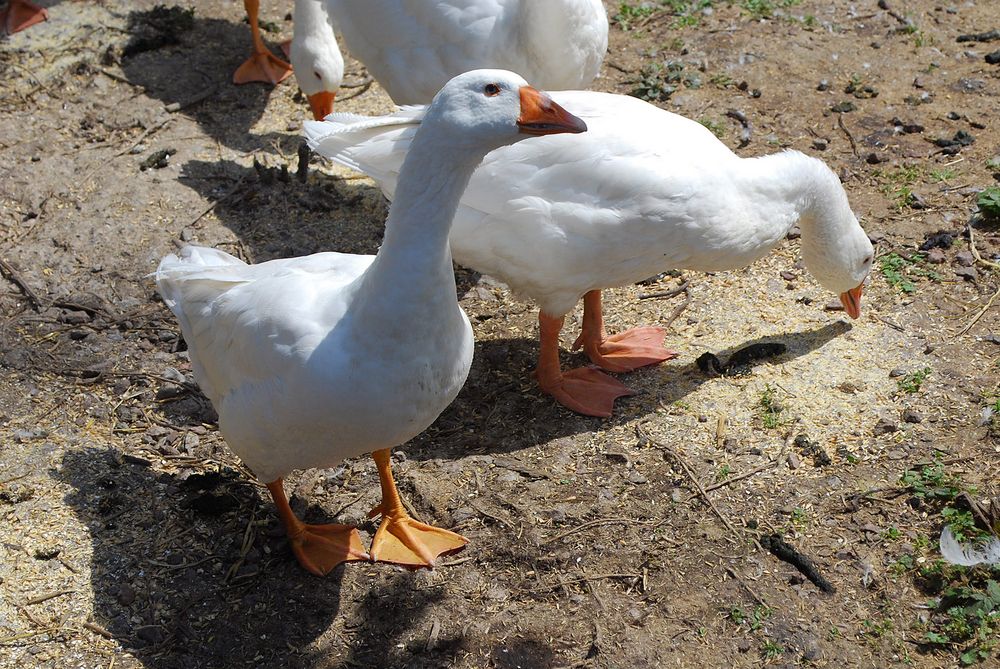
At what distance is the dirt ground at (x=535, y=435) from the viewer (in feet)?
13.5

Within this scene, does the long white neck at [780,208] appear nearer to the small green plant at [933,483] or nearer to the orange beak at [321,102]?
the small green plant at [933,483]

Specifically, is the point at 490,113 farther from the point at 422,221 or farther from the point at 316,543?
the point at 316,543

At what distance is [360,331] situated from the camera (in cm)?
353

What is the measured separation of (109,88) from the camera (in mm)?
7699

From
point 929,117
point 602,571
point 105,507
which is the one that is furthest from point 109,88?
point 929,117

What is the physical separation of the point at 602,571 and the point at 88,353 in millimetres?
3178

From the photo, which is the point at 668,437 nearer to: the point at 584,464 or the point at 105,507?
the point at 584,464

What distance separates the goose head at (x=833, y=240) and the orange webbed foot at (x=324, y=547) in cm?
295

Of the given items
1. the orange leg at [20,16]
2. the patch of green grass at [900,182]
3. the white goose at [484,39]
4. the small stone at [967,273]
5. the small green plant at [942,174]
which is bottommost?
the small stone at [967,273]

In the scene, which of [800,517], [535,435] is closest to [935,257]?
[800,517]

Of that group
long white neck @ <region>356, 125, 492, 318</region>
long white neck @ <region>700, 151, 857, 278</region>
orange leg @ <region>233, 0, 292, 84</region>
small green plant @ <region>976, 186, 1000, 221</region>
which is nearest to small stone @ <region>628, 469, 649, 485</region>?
long white neck @ <region>700, 151, 857, 278</region>

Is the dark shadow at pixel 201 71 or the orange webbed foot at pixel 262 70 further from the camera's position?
the orange webbed foot at pixel 262 70

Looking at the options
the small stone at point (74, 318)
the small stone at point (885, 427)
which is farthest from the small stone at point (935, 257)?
the small stone at point (74, 318)

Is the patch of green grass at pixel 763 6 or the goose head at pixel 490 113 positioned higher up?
the goose head at pixel 490 113
